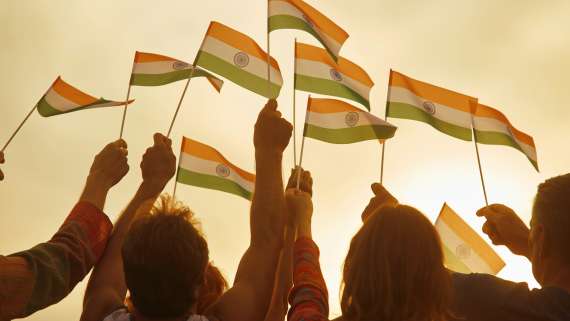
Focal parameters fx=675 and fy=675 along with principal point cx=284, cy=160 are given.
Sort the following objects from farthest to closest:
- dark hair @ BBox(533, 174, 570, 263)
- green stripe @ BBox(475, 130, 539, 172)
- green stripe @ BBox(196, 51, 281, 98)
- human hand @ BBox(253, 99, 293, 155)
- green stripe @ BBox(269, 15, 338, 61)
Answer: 1. green stripe @ BBox(475, 130, 539, 172)
2. green stripe @ BBox(196, 51, 281, 98)
3. green stripe @ BBox(269, 15, 338, 61)
4. human hand @ BBox(253, 99, 293, 155)
5. dark hair @ BBox(533, 174, 570, 263)

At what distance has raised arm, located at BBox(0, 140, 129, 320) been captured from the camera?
3.07 m

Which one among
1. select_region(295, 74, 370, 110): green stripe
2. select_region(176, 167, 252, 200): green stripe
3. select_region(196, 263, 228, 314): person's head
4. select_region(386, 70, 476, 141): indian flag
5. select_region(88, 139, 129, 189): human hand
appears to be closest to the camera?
select_region(196, 263, 228, 314): person's head

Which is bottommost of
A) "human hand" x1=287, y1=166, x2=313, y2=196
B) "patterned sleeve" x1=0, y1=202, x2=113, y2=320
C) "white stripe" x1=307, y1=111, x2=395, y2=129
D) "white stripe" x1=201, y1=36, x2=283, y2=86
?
"patterned sleeve" x1=0, y1=202, x2=113, y2=320

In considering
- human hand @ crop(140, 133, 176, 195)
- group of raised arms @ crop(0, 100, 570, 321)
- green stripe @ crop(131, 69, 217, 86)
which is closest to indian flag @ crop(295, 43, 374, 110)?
green stripe @ crop(131, 69, 217, 86)

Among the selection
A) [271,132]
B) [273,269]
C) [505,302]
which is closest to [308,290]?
[273,269]

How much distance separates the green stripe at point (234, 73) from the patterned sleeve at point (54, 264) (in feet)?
12.6

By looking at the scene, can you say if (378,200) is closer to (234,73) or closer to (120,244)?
(120,244)

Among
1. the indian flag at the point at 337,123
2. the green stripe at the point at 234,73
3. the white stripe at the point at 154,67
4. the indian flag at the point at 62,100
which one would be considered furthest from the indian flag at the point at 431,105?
the indian flag at the point at 62,100

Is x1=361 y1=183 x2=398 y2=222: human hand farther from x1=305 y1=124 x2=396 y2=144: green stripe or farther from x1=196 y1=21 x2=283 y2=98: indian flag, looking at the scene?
x1=196 y1=21 x2=283 y2=98: indian flag

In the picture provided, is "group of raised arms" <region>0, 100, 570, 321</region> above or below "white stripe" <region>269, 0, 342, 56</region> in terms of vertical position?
below

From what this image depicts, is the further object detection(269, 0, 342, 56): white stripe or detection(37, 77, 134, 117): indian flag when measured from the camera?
detection(269, 0, 342, 56): white stripe

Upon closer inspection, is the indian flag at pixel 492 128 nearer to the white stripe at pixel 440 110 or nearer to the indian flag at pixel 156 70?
the white stripe at pixel 440 110

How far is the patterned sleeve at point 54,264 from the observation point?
10.1 ft

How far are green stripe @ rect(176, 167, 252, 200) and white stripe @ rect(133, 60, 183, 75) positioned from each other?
137 centimetres
